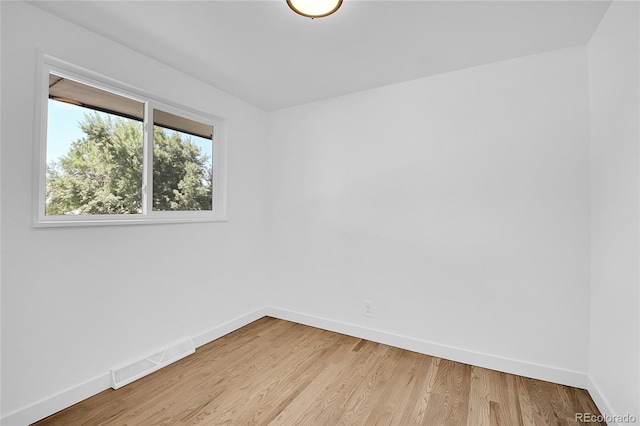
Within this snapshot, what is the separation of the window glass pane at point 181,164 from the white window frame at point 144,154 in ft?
0.19

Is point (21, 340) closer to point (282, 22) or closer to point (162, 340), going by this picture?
point (162, 340)

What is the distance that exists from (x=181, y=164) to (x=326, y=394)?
241cm

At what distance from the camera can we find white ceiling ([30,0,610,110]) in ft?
6.00

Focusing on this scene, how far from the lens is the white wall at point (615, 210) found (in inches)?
60.3

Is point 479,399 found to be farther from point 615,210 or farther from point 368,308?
point 615,210

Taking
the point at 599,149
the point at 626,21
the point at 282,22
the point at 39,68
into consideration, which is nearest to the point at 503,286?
the point at 599,149

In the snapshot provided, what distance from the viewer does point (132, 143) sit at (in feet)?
8.04

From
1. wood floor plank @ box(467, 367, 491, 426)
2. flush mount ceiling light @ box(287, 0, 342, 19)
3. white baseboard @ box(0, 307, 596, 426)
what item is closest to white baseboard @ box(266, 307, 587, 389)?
white baseboard @ box(0, 307, 596, 426)

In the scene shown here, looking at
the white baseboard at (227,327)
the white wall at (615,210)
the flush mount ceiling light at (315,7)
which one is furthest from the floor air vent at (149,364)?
the white wall at (615,210)

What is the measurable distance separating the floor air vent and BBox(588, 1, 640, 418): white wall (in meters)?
3.09

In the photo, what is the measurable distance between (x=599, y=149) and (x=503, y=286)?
120cm

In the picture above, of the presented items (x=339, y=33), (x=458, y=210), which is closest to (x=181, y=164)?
(x=339, y=33)

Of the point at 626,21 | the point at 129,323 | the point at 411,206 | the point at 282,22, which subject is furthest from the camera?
the point at 411,206

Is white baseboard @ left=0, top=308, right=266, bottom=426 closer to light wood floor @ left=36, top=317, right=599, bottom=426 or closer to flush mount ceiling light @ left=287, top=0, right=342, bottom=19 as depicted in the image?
light wood floor @ left=36, top=317, right=599, bottom=426
